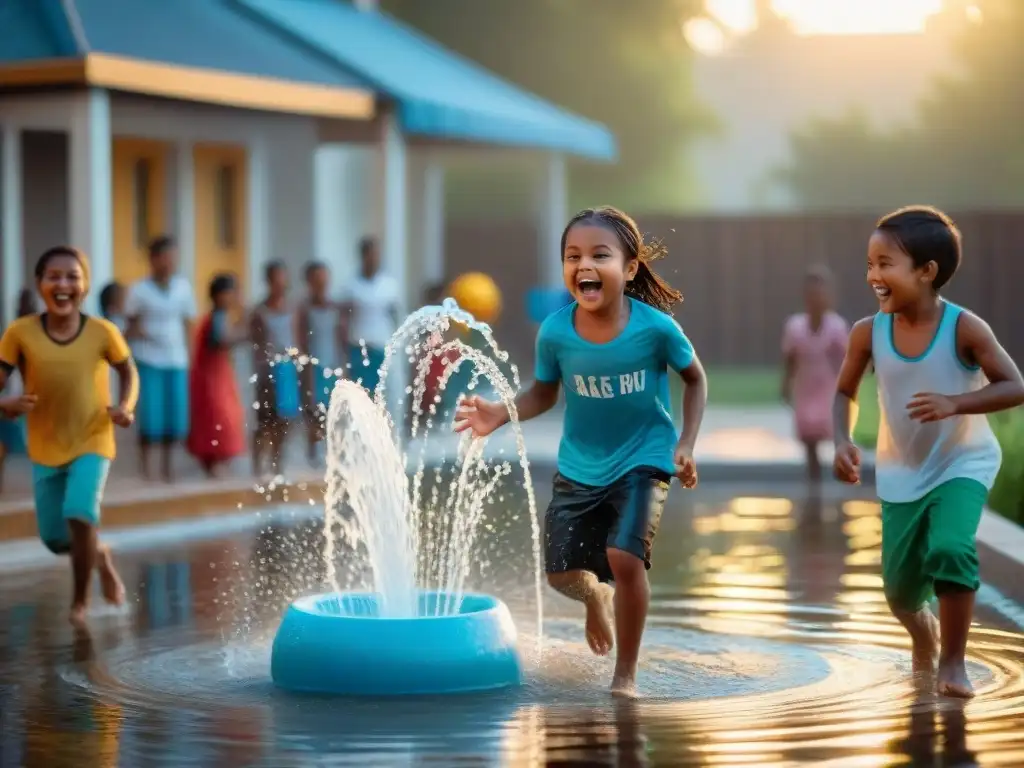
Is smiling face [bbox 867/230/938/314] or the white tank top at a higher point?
smiling face [bbox 867/230/938/314]

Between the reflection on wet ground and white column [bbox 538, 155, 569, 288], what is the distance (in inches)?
500

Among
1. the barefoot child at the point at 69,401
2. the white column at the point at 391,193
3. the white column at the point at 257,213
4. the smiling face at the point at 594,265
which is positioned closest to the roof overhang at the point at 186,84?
the white column at the point at 391,193

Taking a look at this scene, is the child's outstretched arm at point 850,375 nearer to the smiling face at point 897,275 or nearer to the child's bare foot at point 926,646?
the smiling face at point 897,275

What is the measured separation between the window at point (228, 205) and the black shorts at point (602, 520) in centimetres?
1264

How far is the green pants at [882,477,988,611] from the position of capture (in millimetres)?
8023

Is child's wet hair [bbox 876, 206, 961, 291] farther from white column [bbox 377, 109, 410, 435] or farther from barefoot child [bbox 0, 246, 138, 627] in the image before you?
white column [bbox 377, 109, 410, 435]

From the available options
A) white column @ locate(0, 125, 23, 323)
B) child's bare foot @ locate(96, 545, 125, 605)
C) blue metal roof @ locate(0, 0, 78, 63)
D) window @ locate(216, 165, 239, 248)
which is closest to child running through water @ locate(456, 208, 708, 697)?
child's bare foot @ locate(96, 545, 125, 605)

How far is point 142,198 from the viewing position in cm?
1988

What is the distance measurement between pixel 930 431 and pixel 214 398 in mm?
9286

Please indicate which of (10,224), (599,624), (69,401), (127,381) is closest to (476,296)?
(10,224)

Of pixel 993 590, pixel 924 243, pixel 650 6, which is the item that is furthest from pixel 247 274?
pixel 650 6

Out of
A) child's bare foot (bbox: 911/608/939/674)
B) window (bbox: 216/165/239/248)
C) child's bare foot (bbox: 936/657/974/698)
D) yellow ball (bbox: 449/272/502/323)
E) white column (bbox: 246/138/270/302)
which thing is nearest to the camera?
child's bare foot (bbox: 936/657/974/698)

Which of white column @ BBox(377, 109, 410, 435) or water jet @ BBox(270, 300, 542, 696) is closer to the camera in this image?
water jet @ BBox(270, 300, 542, 696)

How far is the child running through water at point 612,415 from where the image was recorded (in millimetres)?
8156
